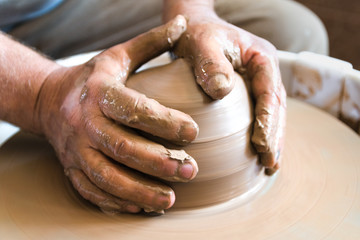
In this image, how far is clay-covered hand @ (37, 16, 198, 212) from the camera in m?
0.90

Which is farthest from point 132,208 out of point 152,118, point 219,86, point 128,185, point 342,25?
point 342,25

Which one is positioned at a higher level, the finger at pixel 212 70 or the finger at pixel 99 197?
the finger at pixel 212 70

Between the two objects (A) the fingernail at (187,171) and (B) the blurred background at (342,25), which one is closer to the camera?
(A) the fingernail at (187,171)

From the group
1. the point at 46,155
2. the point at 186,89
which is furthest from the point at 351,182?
the point at 46,155

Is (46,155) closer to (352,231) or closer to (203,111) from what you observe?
(203,111)

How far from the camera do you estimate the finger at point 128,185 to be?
3.00 feet

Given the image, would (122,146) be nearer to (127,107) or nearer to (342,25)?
(127,107)

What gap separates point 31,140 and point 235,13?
98cm

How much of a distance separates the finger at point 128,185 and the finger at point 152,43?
0.97 feet

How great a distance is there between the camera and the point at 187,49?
3.68 ft

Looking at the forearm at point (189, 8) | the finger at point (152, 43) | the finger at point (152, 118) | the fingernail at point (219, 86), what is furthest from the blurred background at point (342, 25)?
the finger at point (152, 118)

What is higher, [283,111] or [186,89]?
[186,89]

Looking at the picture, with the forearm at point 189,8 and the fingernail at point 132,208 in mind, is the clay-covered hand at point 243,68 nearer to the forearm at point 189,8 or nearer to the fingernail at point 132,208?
the forearm at point 189,8

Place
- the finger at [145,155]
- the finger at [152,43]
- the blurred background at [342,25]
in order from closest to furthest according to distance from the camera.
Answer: the finger at [145,155] → the finger at [152,43] → the blurred background at [342,25]
